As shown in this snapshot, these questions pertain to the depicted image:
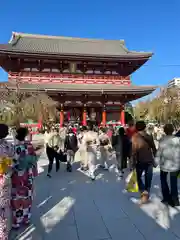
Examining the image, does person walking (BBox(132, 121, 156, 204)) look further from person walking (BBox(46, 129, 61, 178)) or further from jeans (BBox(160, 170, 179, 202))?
person walking (BBox(46, 129, 61, 178))

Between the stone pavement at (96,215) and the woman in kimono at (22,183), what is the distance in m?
0.22

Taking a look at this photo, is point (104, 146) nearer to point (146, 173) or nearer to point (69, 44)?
point (146, 173)

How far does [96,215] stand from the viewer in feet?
11.7

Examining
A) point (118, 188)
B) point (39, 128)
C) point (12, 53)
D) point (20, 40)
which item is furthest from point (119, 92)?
point (118, 188)

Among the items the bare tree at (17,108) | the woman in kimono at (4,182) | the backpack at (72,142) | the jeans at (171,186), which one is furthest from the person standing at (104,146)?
the woman in kimono at (4,182)

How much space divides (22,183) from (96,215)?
4.60ft

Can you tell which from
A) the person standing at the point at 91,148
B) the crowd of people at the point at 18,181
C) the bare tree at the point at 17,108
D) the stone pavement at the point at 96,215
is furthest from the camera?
the bare tree at the point at 17,108

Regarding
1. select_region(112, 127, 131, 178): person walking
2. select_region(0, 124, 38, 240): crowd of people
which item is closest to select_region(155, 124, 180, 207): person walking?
select_region(112, 127, 131, 178): person walking

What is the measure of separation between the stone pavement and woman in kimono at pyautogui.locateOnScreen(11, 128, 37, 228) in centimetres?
22

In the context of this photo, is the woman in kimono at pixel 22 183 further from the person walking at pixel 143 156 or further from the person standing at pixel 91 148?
the person standing at pixel 91 148

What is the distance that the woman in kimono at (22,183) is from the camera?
2990 mm

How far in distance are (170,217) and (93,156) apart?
2618mm

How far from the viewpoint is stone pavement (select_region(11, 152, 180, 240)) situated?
2947 mm

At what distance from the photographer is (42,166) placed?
7516 mm
